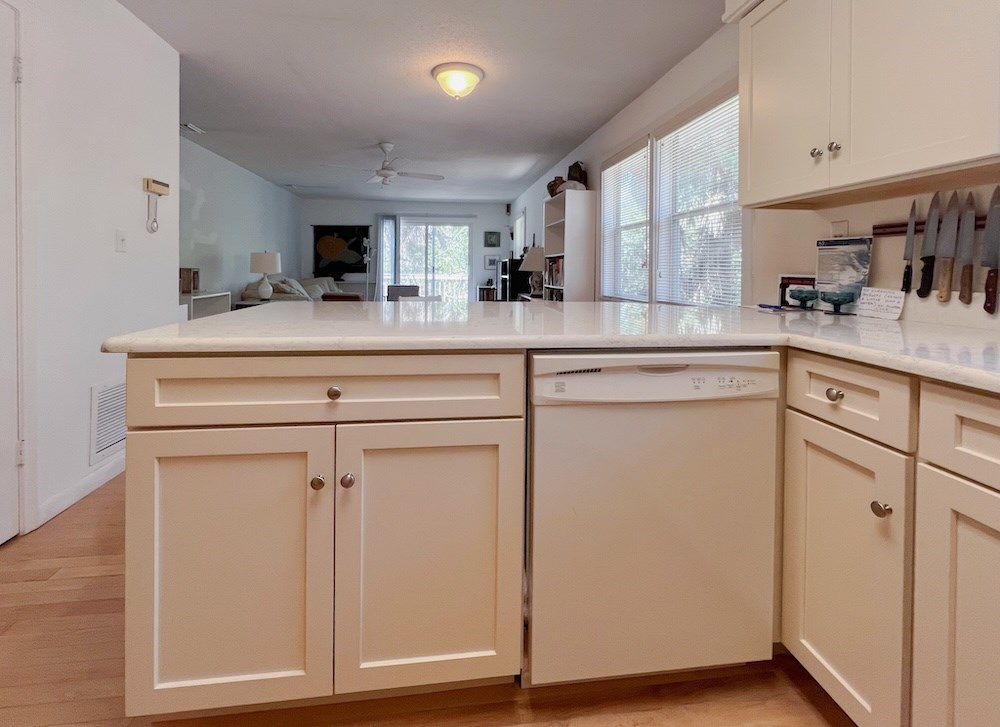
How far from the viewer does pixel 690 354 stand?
1420 millimetres

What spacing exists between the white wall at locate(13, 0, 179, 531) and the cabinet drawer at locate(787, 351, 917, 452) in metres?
2.84

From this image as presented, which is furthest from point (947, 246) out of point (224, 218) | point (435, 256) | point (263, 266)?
point (435, 256)

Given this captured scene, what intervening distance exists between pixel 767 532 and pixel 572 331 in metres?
0.67

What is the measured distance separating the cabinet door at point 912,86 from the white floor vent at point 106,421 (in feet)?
10.9

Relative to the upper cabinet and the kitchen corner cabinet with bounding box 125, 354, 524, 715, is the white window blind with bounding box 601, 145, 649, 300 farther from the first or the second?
the kitchen corner cabinet with bounding box 125, 354, 524, 715

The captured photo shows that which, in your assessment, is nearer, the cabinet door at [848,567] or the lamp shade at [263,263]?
the cabinet door at [848,567]

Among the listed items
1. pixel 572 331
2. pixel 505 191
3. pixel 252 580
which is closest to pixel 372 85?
pixel 572 331

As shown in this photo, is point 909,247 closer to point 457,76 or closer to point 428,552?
point 428,552

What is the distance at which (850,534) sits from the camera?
128cm

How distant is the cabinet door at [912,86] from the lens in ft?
4.37

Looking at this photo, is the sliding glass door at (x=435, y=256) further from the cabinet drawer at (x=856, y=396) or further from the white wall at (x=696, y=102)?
the cabinet drawer at (x=856, y=396)

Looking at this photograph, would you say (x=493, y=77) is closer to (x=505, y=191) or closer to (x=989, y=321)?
(x=989, y=321)

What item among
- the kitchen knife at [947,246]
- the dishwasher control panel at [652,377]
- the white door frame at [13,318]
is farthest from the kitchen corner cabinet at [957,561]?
the white door frame at [13,318]

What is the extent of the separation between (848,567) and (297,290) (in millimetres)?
7730
